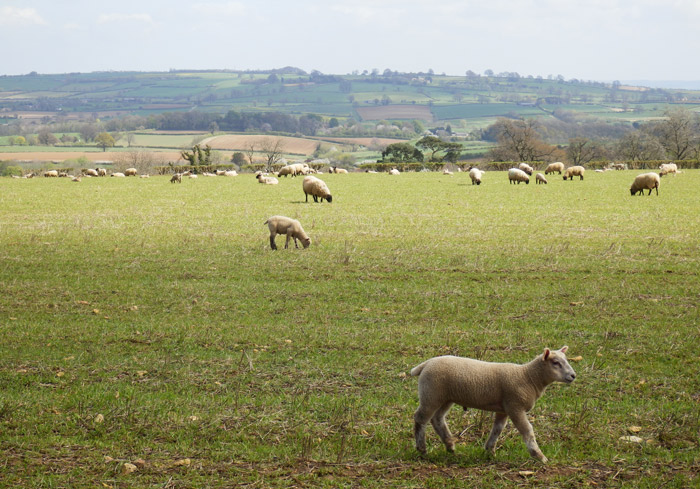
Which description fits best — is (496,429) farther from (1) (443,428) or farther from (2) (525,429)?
(1) (443,428)

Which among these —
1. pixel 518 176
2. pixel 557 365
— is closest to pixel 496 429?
pixel 557 365

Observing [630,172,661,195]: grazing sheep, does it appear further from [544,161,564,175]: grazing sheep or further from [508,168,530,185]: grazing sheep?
[544,161,564,175]: grazing sheep

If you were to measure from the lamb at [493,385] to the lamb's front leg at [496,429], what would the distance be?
0.16 meters

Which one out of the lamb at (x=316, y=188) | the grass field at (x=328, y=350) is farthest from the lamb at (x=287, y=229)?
the lamb at (x=316, y=188)

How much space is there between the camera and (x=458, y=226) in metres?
22.6

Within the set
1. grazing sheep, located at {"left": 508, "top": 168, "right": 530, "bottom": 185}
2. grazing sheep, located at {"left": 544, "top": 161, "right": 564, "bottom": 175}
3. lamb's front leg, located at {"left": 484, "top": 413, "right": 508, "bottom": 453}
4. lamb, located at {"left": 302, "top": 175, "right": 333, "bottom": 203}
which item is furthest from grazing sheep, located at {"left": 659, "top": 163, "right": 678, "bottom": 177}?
Answer: lamb's front leg, located at {"left": 484, "top": 413, "right": 508, "bottom": 453}

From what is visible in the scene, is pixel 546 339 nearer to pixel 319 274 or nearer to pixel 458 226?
pixel 319 274

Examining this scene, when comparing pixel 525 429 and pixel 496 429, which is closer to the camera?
pixel 525 429

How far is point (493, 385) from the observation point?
5832 millimetres

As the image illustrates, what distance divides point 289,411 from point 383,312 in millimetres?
4562

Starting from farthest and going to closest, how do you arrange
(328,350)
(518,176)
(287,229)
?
(518,176), (287,229), (328,350)

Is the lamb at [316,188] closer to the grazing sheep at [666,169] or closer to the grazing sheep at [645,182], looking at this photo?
the grazing sheep at [645,182]

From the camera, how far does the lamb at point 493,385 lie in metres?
5.77

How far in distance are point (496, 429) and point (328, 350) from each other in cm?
365
